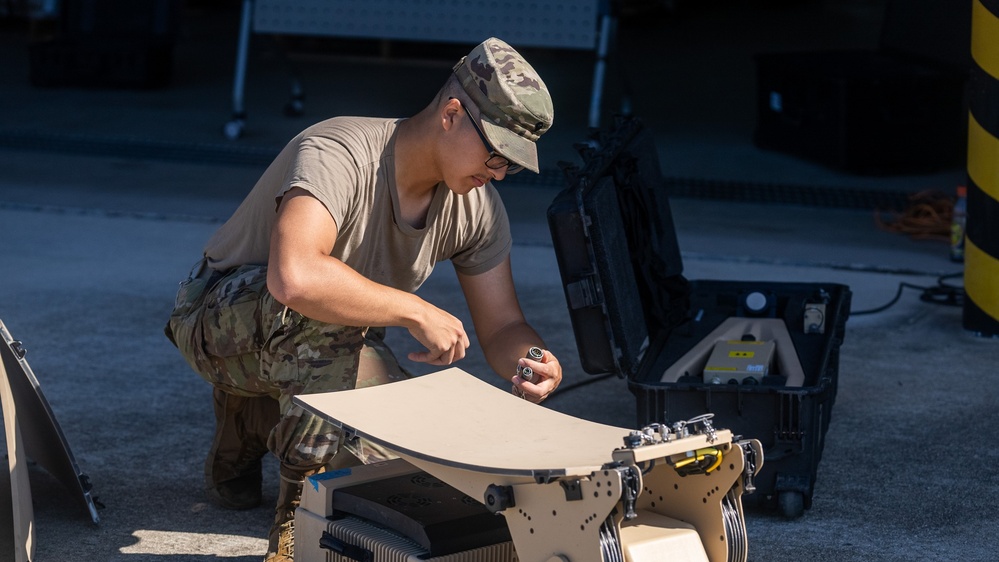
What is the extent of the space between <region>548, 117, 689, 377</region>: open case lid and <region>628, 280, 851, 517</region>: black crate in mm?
89

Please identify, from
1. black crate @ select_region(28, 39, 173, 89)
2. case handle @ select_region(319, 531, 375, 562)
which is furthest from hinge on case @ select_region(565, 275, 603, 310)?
black crate @ select_region(28, 39, 173, 89)

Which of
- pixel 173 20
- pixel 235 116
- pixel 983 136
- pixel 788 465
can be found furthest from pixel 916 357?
pixel 173 20

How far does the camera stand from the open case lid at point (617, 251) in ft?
10.4

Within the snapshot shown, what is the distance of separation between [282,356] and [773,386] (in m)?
1.19

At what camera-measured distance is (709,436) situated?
2105 mm

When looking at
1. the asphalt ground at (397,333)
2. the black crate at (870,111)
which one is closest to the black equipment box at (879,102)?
the black crate at (870,111)

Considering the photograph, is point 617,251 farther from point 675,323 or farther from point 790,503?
point 790,503

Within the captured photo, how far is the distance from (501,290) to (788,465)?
816 mm

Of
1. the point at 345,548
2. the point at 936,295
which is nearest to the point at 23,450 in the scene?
the point at 345,548

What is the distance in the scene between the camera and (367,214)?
8.90 ft

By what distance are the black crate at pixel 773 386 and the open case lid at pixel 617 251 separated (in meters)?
0.09

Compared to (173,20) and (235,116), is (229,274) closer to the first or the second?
(235,116)

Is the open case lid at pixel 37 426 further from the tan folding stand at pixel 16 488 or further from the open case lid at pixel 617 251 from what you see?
the open case lid at pixel 617 251

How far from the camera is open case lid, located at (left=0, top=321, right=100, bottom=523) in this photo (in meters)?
2.73
